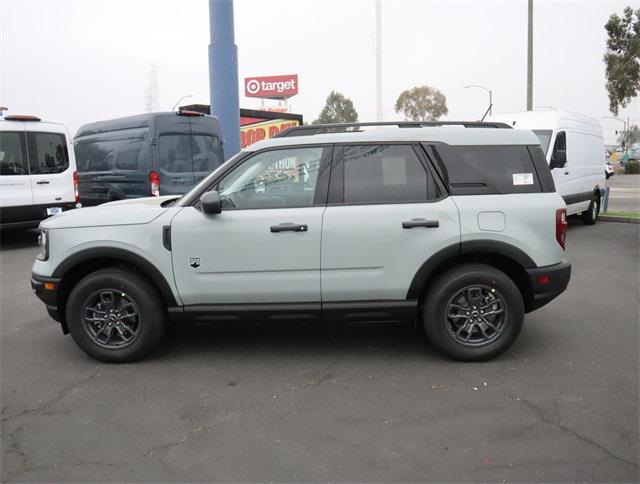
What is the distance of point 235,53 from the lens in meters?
13.5

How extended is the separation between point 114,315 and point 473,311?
2.74m

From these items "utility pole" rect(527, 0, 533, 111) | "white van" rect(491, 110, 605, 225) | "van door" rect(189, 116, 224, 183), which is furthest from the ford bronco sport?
"utility pole" rect(527, 0, 533, 111)

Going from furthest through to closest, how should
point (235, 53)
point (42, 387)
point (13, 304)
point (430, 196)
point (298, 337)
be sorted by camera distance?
point (235, 53), point (13, 304), point (298, 337), point (430, 196), point (42, 387)

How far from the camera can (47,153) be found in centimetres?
1041

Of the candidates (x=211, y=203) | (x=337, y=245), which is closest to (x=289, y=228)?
(x=337, y=245)

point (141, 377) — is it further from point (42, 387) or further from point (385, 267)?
point (385, 267)

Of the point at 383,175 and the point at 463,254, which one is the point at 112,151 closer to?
the point at 383,175

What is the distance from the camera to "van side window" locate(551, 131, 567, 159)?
443 inches

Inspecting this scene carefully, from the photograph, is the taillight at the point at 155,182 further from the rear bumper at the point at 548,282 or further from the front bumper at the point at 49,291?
the rear bumper at the point at 548,282

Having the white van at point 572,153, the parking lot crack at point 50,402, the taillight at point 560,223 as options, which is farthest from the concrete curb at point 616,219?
the parking lot crack at point 50,402

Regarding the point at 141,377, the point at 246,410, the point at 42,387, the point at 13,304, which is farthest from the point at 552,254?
the point at 13,304

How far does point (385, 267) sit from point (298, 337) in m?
1.22

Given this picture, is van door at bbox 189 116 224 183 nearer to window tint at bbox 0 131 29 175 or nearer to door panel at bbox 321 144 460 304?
window tint at bbox 0 131 29 175

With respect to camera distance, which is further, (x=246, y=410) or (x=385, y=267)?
(x=385, y=267)
